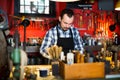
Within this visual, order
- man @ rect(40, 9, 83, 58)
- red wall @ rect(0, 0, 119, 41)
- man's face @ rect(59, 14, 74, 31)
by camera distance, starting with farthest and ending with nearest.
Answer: red wall @ rect(0, 0, 119, 41) → man @ rect(40, 9, 83, 58) → man's face @ rect(59, 14, 74, 31)

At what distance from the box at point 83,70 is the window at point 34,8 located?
3401 mm

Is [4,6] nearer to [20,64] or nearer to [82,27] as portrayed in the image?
[82,27]

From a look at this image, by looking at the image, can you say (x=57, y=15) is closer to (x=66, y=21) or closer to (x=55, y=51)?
(x=66, y=21)

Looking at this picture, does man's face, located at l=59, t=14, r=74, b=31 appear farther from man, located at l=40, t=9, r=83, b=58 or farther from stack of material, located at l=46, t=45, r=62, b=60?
stack of material, located at l=46, t=45, r=62, b=60

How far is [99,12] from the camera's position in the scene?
6223 millimetres

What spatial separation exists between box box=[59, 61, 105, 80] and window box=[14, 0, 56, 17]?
340 centimetres

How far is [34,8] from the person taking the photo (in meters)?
5.84

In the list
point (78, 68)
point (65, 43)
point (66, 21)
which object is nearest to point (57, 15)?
point (65, 43)

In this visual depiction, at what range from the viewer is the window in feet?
18.8

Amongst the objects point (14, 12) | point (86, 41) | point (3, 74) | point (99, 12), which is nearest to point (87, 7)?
point (99, 12)

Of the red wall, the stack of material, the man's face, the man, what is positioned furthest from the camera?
the red wall

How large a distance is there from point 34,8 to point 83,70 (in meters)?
3.58

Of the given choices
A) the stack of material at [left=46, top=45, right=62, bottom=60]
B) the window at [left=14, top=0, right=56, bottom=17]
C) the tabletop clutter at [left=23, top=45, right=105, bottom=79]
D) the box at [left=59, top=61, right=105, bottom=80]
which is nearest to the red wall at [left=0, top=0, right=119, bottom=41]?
the window at [left=14, top=0, right=56, bottom=17]

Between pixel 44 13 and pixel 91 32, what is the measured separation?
1278mm
